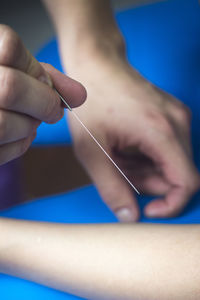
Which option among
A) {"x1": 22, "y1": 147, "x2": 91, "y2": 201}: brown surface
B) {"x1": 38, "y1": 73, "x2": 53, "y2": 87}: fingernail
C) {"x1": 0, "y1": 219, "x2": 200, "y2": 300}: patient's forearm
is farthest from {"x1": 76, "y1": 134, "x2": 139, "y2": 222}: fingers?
{"x1": 22, "y1": 147, "x2": 91, "y2": 201}: brown surface

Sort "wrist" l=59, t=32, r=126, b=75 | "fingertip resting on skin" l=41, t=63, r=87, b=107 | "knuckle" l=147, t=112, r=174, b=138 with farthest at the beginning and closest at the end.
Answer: "wrist" l=59, t=32, r=126, b=75 < "knuckle" l=147, t=112, r=174, b=138 < "fingertip resting on skin" l=41, t=63, r=87, b=107

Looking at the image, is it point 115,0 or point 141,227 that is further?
point 115,0

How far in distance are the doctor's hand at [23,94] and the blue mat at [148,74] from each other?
0.62ft

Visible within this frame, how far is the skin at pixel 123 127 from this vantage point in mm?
719

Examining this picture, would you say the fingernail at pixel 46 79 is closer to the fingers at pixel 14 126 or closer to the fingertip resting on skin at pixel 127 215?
the fingers at pixel 14 126

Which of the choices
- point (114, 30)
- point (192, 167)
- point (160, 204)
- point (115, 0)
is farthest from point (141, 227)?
point (115, 0)

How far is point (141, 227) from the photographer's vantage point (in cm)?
56

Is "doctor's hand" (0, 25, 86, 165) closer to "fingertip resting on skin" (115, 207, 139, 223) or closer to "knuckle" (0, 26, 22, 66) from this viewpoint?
"knuckle" (0, 26, 22, 66)

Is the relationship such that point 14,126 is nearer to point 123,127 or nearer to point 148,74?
point 123,127

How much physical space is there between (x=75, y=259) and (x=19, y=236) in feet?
0.37

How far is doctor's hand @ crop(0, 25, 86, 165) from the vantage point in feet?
1.55

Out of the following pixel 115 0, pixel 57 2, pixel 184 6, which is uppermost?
pixel 57 2

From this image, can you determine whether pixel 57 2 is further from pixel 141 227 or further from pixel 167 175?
pixel 141 227

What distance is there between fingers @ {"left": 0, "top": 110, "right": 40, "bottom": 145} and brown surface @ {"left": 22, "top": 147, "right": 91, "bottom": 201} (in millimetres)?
773
